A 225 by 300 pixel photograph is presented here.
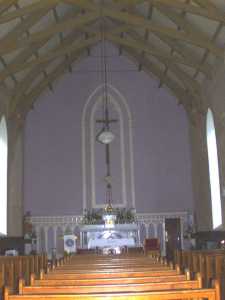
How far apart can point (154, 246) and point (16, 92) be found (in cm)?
755

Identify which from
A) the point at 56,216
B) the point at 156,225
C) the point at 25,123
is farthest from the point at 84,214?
the point at 25,123

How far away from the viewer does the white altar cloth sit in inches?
734

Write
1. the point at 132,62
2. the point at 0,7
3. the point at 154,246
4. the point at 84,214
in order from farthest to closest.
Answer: the point at 132,62 < the point at 84,214 < the point at 154,246 < the point at 0,7

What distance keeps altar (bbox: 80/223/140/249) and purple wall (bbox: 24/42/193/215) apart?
9.31ft

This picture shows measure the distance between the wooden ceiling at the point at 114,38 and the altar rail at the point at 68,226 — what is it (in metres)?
4.38

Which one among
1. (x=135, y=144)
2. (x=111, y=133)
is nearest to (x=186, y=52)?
(x=111, y=133)

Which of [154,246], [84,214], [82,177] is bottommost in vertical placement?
[154,246]

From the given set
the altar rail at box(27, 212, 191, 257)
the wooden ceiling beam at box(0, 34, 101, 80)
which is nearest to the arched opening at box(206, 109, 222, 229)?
the altar rail at box(27, 212, 191, 257)

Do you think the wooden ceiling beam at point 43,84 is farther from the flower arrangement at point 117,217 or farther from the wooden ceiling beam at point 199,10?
the wooden ceiling beam at point 199,10

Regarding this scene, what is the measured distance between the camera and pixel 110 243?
18.7m

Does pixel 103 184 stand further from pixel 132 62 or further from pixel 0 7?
pixel 0 7

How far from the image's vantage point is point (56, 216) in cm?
2222

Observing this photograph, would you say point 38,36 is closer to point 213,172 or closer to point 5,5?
point 5,5

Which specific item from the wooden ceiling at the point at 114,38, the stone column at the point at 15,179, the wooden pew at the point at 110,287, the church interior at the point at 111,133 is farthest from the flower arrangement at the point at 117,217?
the wooden pew at the point at 110,287
